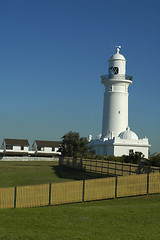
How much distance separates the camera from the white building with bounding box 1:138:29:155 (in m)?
112

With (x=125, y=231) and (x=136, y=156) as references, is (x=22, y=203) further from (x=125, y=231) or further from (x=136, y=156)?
(x=136, y=156)

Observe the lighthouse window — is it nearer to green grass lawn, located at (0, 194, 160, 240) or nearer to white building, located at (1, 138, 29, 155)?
white building, located at (1, 138, 29, 155)

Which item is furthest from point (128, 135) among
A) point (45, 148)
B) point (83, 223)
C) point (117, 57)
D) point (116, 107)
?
point (83, 223)

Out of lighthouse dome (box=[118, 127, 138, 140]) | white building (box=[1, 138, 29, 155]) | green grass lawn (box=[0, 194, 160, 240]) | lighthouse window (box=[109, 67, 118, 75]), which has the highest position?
lighthouse window (box=[109, 67, 118, 75])

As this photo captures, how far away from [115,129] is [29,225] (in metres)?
60.9

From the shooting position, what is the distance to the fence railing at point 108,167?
43112 millimetres

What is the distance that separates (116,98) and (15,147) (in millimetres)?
44369

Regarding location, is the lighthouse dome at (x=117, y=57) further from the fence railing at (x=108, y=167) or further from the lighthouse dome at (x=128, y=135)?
the fence railing at (x=108, y=167)

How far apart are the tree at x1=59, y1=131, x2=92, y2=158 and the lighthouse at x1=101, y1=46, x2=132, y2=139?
5503mm

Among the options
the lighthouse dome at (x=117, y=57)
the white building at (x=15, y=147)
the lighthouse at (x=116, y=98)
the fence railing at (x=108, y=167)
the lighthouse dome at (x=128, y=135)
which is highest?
the lighthouse dome at (x=117, y=57)

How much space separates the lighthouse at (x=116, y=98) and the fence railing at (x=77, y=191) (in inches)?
1880

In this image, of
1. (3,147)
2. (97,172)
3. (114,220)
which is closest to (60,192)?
(114,220)

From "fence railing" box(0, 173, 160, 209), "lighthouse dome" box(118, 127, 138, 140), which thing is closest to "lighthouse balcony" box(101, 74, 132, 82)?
"lighthouse dome" box(118, 127, 138, 140)

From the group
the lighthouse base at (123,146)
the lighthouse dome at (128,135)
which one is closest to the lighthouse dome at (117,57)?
the lighthouse dome at (128,135)
